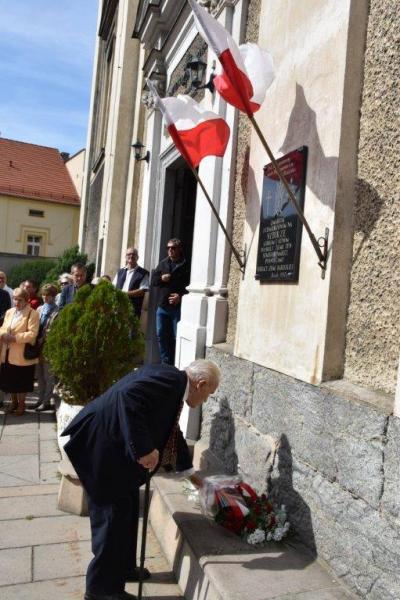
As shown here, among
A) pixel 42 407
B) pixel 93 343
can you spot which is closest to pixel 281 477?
pixel 93 343

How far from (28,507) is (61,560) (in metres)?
0.90

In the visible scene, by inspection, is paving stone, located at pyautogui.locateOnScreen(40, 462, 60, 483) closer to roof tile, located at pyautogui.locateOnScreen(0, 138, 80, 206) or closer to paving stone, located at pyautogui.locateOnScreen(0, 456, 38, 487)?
paving stone, located at pyautogui.locateOnScreen(0, 456, 38, 487)

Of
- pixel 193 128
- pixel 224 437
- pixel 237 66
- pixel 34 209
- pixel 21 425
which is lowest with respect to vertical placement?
pixel 21 425

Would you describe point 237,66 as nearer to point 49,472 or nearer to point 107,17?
point 49,472

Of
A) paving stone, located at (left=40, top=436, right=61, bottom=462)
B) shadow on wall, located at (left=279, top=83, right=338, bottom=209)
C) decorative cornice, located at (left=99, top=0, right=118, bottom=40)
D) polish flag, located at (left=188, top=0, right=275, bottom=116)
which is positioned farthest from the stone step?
decorative cornice, located at (left=99, top=0, right=118, bottom=40)

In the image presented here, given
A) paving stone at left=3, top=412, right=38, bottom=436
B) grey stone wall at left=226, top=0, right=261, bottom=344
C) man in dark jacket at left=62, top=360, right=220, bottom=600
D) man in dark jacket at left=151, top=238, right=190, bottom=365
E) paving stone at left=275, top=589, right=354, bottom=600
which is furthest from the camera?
paving stone at left=3, top=412, right=38, bottom=436

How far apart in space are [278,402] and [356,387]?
70 cm

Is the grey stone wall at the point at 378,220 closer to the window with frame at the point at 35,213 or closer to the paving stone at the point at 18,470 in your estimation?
the paving stone at the point at 18,470

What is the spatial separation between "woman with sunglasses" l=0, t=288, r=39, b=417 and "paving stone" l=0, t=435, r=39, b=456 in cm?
100

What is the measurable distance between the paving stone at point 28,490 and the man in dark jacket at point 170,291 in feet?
6.78

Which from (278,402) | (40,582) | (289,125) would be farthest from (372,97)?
(40,582)

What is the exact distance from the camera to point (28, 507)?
423 centimetres

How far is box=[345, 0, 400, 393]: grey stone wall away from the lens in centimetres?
279

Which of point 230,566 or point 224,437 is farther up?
point 224,437
